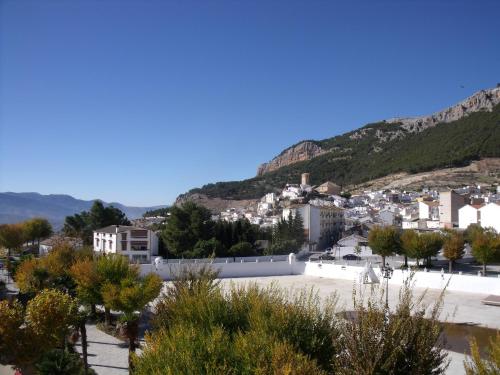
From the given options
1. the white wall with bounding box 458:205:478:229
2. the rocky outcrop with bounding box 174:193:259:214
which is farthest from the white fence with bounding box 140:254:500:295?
the rocky outcrop with bounding box 174:193:259:214

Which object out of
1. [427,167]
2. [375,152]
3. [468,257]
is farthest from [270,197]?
[468,257]

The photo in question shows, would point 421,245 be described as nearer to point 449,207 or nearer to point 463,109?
point 449,207

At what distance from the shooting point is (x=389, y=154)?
424ft

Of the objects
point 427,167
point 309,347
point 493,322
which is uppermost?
point 427,167

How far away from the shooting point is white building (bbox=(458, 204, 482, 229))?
5381 cm

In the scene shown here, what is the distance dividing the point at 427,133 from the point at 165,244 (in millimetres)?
112716

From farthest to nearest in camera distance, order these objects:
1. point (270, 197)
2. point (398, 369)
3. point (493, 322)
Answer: point (270, 197) → point (493, 322) → point (398, 369)

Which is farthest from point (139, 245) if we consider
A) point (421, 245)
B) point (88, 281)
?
point (421, 245)

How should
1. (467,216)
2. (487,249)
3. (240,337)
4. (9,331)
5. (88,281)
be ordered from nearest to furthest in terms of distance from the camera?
(240,337)
(9,331)
(88,281)
(487,249)
(467,216)

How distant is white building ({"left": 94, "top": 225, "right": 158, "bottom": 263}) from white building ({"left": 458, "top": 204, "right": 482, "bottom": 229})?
3843 centimetres

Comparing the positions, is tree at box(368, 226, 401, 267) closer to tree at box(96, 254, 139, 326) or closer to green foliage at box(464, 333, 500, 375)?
tree at box(96, 254, 139, 326)

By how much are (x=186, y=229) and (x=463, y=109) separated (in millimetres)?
127987

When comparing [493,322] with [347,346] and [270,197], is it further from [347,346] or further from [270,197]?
[270,197]

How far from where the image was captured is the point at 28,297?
21.2 metres
